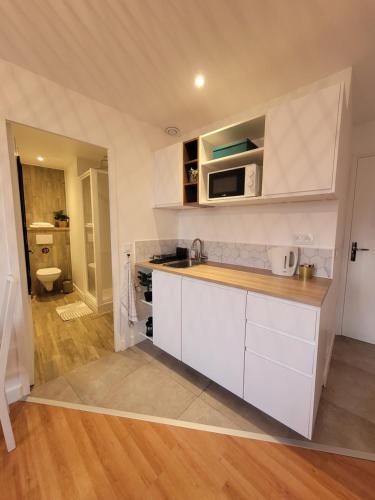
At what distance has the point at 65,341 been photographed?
229 cm

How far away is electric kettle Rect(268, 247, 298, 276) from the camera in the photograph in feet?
5.27

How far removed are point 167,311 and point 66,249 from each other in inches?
119

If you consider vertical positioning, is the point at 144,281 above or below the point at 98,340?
above

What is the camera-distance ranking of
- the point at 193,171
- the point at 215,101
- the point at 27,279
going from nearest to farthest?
the point at 27,279 → the point at 215,101 → the point at 193,171

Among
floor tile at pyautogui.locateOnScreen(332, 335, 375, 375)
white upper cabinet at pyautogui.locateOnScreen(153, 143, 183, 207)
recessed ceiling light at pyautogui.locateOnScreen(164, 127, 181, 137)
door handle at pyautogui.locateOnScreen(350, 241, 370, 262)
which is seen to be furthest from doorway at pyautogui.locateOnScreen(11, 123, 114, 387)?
door handle at pyautogui.locateOnScreen(350, 241, 370, 262)

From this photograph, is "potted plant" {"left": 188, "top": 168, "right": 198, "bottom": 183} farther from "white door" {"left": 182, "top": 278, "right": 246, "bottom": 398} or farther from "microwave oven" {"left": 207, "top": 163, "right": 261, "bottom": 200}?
"white door" {"left": 182, "top": 278, "right": 246, "bottom": 398}

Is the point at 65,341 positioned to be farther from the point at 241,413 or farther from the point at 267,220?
the point at 267,220

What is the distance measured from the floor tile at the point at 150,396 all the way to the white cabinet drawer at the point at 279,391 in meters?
0.50

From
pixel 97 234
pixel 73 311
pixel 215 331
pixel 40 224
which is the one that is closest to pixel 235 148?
pixel 215 331

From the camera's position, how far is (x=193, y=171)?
197cm

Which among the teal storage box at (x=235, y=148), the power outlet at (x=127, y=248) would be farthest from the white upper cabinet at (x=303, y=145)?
the power outlet at (x=127, y=248)

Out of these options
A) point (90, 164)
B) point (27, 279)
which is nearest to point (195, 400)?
point (27, 279)

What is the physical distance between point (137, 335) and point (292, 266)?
171cm

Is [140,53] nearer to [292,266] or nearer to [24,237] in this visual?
[24,237]
